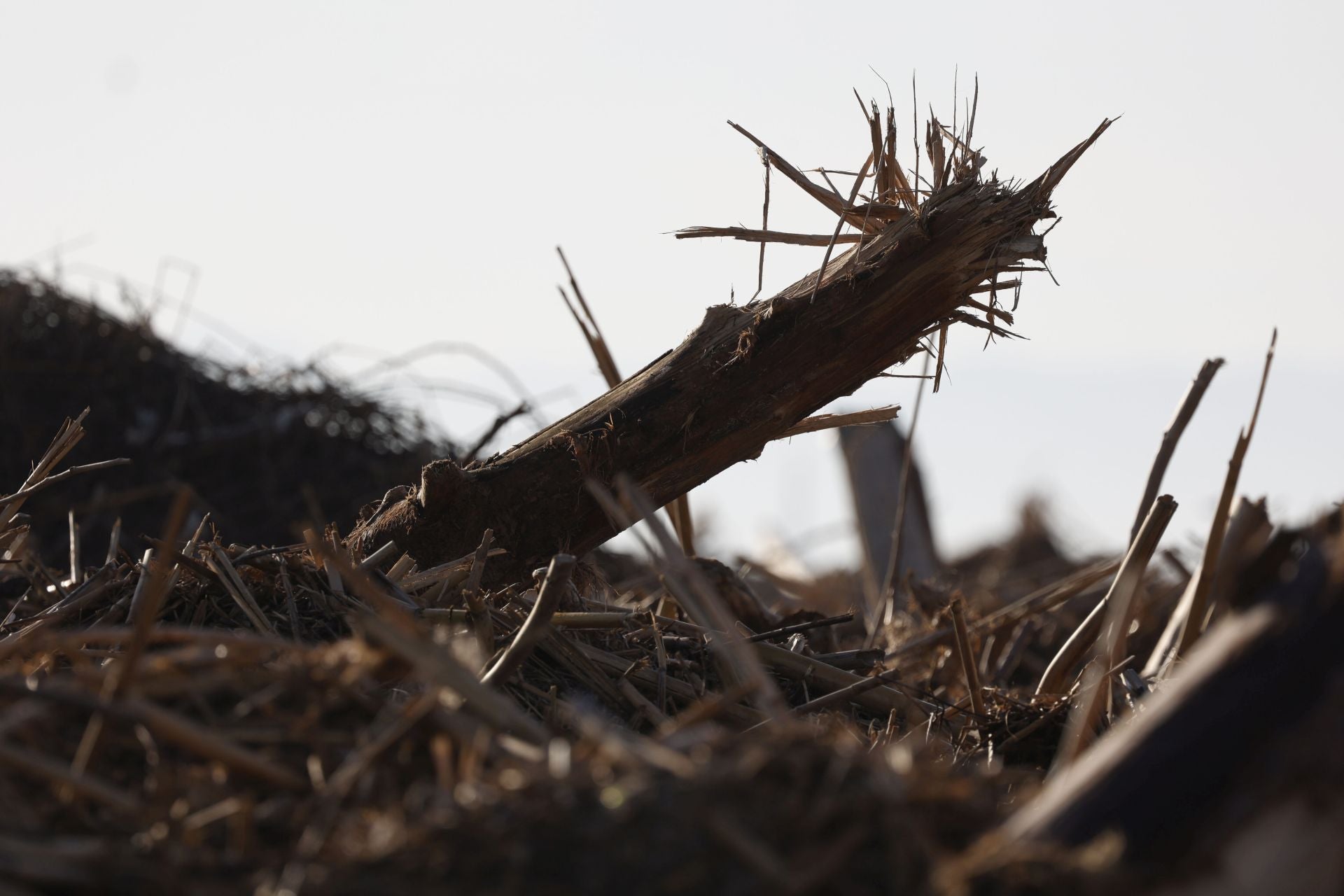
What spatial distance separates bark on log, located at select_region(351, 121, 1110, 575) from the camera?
7.70ft

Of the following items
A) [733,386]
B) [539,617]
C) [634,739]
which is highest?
[733,386]

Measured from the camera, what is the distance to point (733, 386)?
8.13 feet

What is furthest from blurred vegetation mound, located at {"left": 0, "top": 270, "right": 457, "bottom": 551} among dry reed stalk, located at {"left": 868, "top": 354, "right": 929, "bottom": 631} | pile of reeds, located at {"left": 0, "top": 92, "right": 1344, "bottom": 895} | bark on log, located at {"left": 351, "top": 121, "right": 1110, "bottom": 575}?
pile of reeds, located at {"left": 0, "top": 92, "right": 1344, "bottom": 895}

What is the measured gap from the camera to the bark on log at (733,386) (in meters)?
2.35

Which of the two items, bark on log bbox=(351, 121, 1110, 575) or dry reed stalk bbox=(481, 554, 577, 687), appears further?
bark on log bbox=(351, 121, 1110, 575)

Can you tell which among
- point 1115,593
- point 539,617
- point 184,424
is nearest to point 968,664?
point 1115,593

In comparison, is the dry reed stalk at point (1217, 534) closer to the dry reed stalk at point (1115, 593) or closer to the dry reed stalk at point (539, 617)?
the dry reed stalk at point (1115, 593)

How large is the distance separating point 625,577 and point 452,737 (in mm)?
4404

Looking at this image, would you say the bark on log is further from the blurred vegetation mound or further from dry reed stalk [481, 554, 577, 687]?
the blurred vegetation mound

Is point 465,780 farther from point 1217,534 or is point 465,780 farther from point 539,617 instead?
point 1217,534

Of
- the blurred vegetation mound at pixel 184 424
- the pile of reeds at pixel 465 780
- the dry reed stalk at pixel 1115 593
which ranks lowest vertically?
the dry reed stalk at pixel 1115 593

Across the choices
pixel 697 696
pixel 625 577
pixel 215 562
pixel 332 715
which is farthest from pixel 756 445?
pixel 625 577

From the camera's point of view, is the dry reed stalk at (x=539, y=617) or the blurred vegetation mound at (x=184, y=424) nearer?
the dry reed stalk at (x=539, y=617)

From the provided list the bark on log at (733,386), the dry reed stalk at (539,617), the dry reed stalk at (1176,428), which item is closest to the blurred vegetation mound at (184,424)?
the bark on log at (733,386)
